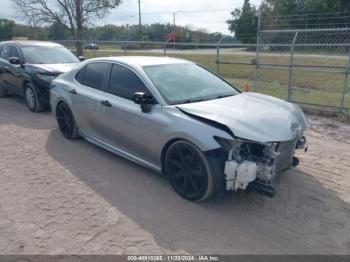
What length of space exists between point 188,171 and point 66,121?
122 inches

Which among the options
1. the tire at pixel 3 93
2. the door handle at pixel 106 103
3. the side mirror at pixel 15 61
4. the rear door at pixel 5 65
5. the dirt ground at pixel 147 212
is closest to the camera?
the dirt ground at pixel 147 212

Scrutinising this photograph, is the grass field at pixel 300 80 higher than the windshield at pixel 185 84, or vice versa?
the windshield at pixel 185 84

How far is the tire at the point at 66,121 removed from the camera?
604cm

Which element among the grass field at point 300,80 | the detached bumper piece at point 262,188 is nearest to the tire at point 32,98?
the detached bumper piece at point 262,188

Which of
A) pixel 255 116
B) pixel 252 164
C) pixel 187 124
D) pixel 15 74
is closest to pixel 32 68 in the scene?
pixel 15 74

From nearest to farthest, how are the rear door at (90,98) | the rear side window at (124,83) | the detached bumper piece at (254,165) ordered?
the detached bumper piece at (254,165)
the rear side window at (124,83)
the rear door at (90,98)

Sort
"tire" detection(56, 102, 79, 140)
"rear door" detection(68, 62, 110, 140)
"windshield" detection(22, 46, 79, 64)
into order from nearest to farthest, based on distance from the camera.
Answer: "rear door" detection(68, 62, 110, 140) → "tire" detection(56, 102, 79, 140) → "windshield" detection(22, 46, 79, 64)

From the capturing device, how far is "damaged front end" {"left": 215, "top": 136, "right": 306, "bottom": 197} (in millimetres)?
3578

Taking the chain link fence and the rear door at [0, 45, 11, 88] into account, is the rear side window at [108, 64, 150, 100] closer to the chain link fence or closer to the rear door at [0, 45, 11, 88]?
the chain link fence

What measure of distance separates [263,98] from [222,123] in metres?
1.39

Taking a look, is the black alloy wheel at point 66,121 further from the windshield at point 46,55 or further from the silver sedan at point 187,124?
the windshield at point 46,55

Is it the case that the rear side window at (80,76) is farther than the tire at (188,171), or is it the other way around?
the rear side window at (80,76)

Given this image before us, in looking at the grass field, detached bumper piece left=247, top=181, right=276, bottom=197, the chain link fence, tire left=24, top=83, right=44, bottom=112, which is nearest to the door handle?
detached bumper piece left=247, top=181, right=276, bottom=197

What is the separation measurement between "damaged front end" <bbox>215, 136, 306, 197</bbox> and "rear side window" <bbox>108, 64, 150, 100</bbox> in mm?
1424
